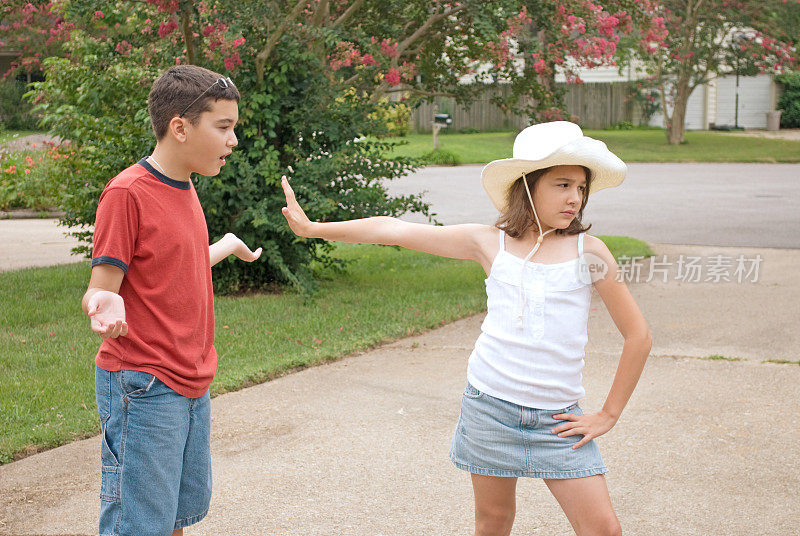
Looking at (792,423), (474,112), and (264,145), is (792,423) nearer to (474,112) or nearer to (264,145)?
(264,145)

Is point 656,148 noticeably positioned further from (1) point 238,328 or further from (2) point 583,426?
(2) point 583,426

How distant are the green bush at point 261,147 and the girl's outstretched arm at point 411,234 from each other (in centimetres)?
421

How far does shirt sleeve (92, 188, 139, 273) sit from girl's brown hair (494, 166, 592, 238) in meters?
1.02

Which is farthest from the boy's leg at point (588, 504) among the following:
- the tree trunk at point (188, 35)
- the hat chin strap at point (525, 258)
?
the tree trunk at point (188, 35)

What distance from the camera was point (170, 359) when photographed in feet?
8.07

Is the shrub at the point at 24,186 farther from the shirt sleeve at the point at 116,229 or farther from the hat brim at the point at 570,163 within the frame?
the hat brim at the point at 570,163

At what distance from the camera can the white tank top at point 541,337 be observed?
249 centimetres

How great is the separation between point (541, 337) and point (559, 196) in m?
0.39

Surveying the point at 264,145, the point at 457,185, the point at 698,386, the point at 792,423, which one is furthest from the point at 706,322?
the point at 457,185

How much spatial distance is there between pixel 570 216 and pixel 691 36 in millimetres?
24955

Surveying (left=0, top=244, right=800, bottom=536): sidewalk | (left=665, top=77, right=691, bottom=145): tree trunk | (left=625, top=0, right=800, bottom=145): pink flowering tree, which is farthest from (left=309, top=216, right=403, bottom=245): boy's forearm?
(left=665, top=77, right=691, bottom=145): tree trunk

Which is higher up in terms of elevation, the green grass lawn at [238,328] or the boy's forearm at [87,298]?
the boy's forearm at [87,298]

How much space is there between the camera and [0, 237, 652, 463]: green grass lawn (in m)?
4.75

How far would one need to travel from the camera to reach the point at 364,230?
2.78m
